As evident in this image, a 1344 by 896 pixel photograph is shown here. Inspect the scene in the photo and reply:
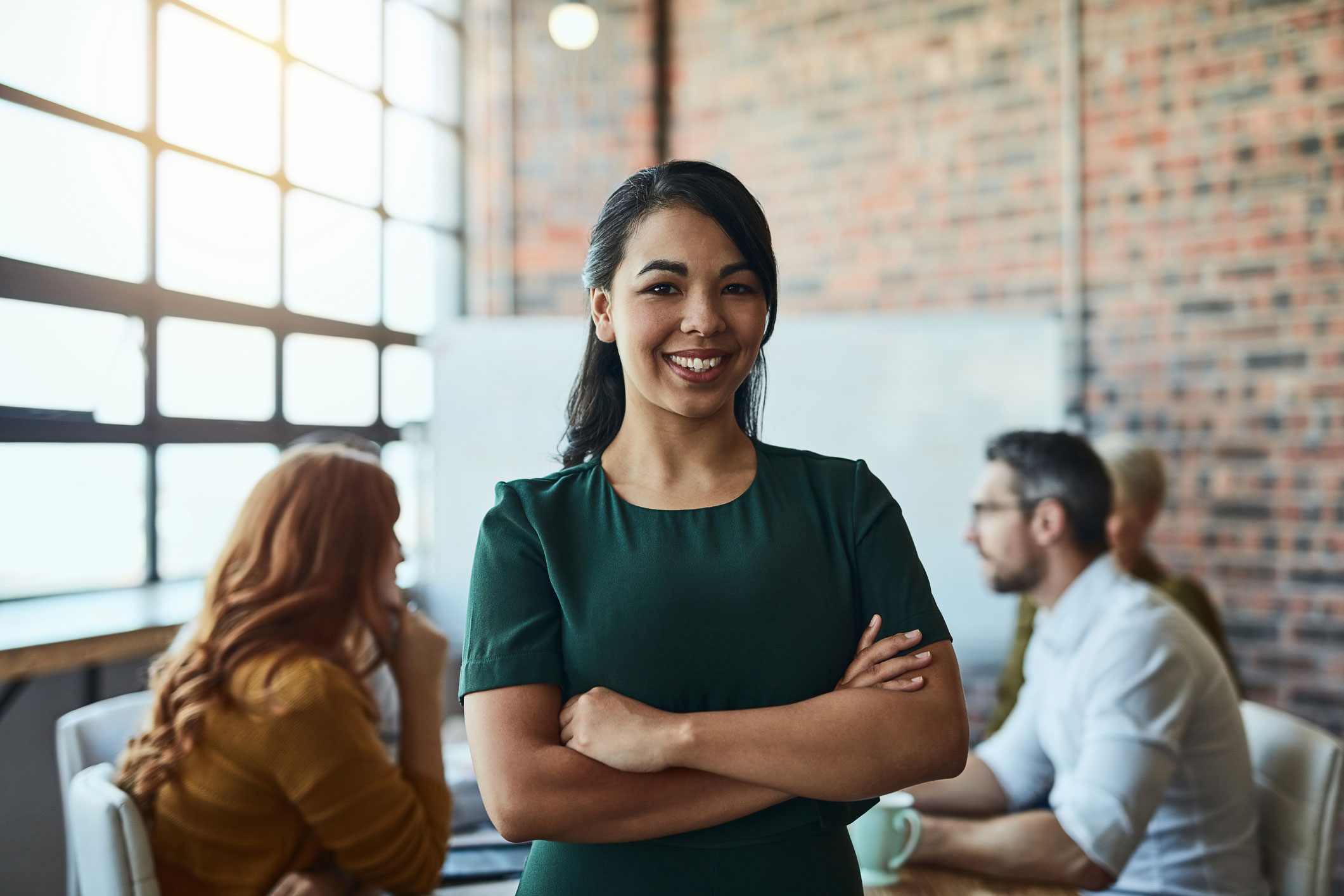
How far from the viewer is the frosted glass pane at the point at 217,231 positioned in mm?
3277

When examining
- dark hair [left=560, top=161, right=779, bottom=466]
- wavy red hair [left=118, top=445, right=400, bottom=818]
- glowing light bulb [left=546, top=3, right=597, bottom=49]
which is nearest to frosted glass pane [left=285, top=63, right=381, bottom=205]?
glowing light bulb [left=546, top=3, right=597, bottom=49]

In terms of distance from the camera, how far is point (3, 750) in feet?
8.52

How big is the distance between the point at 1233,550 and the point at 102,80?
4.10 metres

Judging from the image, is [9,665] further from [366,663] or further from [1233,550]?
[1233,550]

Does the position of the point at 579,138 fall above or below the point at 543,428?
above

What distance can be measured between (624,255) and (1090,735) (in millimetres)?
1137

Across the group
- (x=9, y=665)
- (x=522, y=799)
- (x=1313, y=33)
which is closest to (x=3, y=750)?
(x=9, y=665)

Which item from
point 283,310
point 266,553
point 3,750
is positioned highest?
point 283,310

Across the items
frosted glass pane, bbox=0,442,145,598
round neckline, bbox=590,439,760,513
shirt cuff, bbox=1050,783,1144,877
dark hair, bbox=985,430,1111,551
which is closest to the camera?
round neckline, bbox=590,439,760,513

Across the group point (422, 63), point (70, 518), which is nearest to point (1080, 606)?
point (70, 518)

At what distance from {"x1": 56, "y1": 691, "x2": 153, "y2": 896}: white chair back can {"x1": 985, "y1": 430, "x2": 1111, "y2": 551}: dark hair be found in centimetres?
172

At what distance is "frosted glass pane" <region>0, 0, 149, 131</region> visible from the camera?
279cm

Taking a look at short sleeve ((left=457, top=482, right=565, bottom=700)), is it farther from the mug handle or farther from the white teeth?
the mug handle

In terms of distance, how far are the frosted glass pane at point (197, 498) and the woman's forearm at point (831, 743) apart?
277 centimetres
